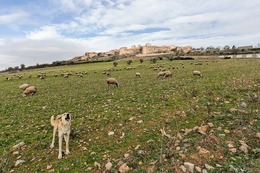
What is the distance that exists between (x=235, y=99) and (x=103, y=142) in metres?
9.02

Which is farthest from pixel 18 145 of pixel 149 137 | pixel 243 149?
pixel 243 149

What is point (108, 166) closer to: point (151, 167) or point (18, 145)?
point (151, 167)

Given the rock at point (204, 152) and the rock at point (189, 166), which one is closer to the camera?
the rock at point (189, 166)

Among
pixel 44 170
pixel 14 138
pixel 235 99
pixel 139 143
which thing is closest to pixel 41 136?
pixel 14 138

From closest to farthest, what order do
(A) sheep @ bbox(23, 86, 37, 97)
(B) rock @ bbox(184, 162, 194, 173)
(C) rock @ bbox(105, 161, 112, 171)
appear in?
(B) rock @ bbox(184, 162, 194, 173) < (C) rock @ bbox(105, 161, 112, 171) < (A) sheep @ bbox(23, 86, 37, 97)

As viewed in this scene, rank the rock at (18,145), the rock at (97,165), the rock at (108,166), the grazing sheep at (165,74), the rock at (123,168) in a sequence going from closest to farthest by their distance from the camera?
the rock at (123,168) < the rock at (108,166) < the rock at (97,165) < the rock at (18,145) < the grazing sheep at (165,74)

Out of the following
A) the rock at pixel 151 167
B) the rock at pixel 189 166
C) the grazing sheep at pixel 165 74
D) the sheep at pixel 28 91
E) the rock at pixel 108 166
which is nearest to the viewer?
the rock at pixel 189 166

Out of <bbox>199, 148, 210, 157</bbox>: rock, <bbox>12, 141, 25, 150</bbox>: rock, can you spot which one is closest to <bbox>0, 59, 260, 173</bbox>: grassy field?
<bbox>199, 148, 210, 157</bbox>: rock

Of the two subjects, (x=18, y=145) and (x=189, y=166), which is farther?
(x=18, y=145)

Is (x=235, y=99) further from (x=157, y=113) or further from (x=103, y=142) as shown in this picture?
(x=103, y=142)

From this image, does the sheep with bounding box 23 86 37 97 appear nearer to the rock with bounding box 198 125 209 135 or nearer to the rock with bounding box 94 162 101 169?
the rock with bounding box 94 162 101 169

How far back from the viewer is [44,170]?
5.88 meters

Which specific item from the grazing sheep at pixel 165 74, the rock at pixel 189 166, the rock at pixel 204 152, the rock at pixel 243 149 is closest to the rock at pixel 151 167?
the rock at pixel 189 166

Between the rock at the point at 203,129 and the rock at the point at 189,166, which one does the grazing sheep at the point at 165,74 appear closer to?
the rock at the point at 203,129
